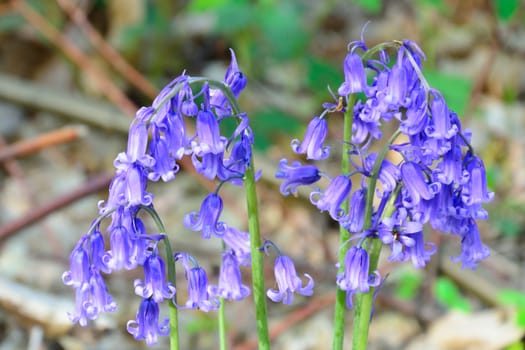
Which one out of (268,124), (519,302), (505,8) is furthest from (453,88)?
(519,302)

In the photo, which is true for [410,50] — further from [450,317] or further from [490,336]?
[450,317]

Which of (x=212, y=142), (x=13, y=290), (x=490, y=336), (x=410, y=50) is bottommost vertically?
(x=212, y=142)

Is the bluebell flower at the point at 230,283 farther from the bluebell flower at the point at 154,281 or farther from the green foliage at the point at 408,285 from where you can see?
the green foliage at the point at 408,285

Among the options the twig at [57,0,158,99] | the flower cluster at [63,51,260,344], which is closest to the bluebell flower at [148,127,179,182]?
the flower cluster at [63,51,260,344]

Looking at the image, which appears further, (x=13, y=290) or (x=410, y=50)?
(x=13, y=290)

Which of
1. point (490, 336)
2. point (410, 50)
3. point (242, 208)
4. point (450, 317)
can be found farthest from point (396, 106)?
point (242, 208)

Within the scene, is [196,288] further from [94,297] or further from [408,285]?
[408,285]

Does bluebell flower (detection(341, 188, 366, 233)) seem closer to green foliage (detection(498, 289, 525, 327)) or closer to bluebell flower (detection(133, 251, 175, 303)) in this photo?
bluebell flower (detection(133, 251, 175, 303))
